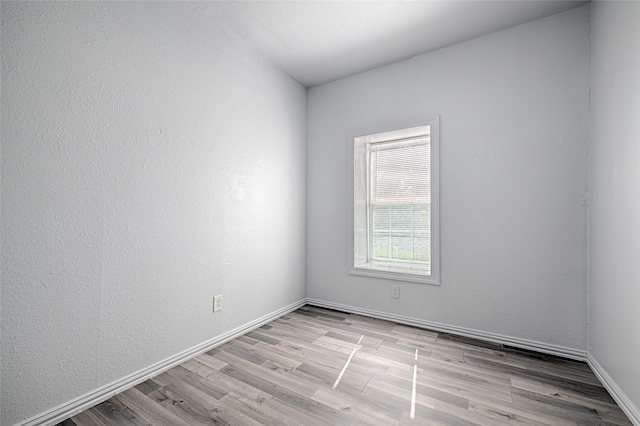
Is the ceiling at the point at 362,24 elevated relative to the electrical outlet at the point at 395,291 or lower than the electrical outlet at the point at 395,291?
elevated

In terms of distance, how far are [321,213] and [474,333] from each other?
1817 millimetres

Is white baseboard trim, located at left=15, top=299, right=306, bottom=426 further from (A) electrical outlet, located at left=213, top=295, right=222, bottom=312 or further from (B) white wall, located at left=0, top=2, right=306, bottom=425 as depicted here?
(A) electrical outlet, located at left=213, top=295, right=222, bottom=312

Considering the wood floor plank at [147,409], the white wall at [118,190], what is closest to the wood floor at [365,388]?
the wood floor plank at [147,409]

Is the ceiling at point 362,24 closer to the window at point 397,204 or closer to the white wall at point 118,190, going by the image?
the white wall at point 118,190

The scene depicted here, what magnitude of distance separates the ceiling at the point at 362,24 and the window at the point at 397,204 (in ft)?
2.32

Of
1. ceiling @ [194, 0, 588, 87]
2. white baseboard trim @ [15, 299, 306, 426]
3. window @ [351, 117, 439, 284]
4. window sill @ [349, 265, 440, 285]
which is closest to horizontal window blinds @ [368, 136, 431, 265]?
window @ [351, 117, 439, 284]

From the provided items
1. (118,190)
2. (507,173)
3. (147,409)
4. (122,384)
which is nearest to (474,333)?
(507,173)

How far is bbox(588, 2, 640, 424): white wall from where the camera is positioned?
1454 millimetres

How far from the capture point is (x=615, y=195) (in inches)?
64.7

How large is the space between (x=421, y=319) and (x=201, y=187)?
2.21 metres

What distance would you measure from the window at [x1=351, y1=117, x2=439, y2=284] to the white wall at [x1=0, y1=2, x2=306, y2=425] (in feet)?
3.68

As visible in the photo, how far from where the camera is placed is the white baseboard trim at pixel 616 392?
1416 mm

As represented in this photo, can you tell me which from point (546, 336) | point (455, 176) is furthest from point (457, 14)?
point (546, 336)

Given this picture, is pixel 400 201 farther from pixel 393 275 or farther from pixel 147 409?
pixel 147 409
